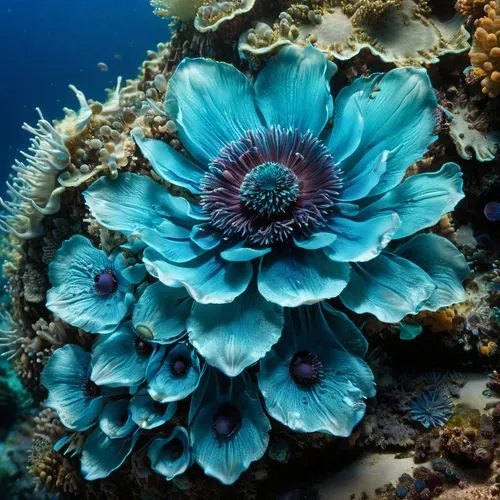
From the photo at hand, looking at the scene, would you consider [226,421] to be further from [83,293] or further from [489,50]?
[489,50]

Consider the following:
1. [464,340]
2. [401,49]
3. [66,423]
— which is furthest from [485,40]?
[66,423]

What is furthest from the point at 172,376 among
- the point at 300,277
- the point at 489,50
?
the point at 489,50

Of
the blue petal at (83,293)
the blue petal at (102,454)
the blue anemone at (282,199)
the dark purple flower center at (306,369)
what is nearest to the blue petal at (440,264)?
the blue anemone at (282,199)

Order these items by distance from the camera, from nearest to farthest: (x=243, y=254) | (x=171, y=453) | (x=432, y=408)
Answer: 1. (x=243, y=254)
2. (x=171, y=453)
3. (x=432, y=408)

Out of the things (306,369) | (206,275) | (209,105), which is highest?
(209,105)

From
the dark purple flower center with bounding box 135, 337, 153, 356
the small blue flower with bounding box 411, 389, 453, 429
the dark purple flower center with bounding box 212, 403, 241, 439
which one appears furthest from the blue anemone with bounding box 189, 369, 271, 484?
the small blue flower with bounding box 411, 389, 453, 429

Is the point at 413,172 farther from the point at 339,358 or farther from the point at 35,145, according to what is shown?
the point at 35,145
